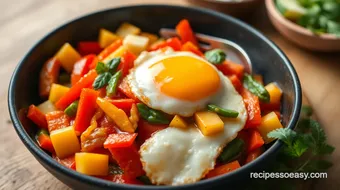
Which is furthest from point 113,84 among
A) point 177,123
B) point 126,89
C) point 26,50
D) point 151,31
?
point 26,50

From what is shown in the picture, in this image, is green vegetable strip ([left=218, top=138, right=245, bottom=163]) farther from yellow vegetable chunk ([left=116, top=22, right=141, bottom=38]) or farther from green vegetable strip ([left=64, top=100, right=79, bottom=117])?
yellow vegetable chunk ([left=116, top=22, right=141, bottom=38])

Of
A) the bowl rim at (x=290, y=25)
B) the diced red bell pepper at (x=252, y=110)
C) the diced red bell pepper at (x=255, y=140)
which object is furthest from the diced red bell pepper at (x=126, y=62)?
the bowl rim at (x=290, y=25)

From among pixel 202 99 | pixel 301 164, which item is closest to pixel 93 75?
pixel 202 99

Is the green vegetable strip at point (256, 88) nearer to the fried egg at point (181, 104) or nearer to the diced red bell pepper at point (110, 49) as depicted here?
the fried egg at point (181, 104)

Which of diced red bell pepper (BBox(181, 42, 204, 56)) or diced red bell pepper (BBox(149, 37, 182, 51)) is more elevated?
diced red bell pepper (BBox(149, 37, 182, 51))

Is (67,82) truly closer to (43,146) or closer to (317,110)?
(43,146)

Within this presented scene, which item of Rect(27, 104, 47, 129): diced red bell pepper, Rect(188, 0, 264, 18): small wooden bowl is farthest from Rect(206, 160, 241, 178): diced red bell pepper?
Rect(188, 0, 264, 18): small wooden bowl
